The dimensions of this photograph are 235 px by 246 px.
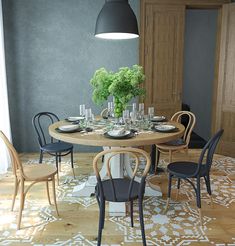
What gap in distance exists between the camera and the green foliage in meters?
2.87

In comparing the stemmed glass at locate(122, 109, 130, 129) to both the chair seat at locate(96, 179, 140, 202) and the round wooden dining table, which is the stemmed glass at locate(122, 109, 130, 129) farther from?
the chair seat at locate(96, 179, 140, 202)

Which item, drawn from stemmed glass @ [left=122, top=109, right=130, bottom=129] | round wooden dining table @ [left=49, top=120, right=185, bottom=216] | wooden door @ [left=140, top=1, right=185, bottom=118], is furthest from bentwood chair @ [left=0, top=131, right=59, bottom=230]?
wooden door @ [left=140, top=1, right=185, bottom=118]

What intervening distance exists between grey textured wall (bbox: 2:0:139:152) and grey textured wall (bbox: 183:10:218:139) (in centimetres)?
214

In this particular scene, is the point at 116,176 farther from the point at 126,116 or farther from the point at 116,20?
the point at 116,20

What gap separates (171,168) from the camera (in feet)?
9.12

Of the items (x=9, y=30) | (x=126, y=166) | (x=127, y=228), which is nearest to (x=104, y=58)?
(x=9, y=30)

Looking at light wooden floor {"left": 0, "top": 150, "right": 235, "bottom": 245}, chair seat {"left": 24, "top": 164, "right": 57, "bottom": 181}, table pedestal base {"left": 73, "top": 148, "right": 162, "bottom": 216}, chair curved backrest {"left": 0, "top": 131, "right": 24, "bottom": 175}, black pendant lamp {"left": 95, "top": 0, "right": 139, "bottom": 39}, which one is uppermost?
black pendant lamp {"left": 95, "top": 0, "right": 139, "bottom": 39}

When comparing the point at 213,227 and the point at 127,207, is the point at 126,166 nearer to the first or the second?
the point at 127,207

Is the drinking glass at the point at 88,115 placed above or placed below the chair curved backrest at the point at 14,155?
above

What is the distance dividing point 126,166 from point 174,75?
2116 millimetres

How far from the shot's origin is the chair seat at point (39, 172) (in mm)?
2570

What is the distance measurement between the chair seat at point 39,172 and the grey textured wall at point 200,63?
4.15m

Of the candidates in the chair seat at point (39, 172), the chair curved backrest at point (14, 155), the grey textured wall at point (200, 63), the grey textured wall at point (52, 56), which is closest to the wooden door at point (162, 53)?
the grey textured wall at point (52, 56)

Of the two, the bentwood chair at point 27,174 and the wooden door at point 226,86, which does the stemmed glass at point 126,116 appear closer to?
the bentwood chair at point 27,174
